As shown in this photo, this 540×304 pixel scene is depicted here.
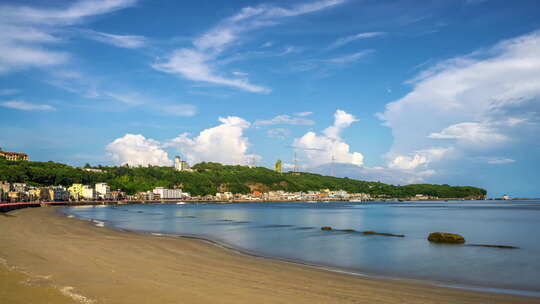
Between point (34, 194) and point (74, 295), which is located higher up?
point (74, 295)

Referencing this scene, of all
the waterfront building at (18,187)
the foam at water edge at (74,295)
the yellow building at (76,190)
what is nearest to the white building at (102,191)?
the yellow building at (76,190)

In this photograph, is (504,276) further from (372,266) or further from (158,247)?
(158,247)

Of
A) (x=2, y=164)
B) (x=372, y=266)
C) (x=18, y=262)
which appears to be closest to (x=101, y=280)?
(x=18, y=262)

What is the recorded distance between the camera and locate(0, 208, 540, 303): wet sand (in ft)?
33.4

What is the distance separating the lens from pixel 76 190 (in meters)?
173

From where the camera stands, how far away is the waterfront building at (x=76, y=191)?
16938 centimetres

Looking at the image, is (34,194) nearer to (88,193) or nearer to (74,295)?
(88,193)

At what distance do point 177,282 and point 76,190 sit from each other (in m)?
182

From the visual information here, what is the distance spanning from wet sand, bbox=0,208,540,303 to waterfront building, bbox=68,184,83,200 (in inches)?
6592

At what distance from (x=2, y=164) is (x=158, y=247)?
16575cm

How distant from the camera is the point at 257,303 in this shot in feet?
33.0

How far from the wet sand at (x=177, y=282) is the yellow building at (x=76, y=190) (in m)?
168

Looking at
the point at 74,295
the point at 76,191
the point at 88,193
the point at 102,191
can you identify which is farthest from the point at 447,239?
the point at 102,191

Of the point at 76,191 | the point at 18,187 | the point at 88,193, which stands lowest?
the point at 88,193
